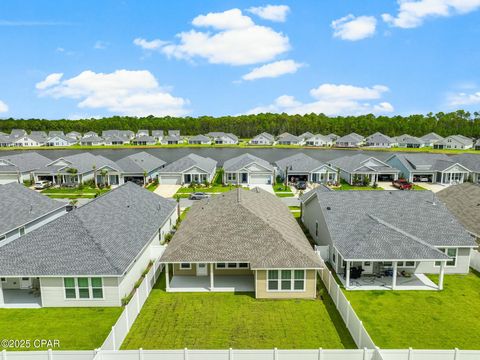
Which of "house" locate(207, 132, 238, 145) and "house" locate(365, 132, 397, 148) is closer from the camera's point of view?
"house" locate(365, 132, 397, 148)

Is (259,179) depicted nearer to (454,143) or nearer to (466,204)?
(466,204)

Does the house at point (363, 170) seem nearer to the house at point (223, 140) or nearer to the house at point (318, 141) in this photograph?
the house at point (318, 141)

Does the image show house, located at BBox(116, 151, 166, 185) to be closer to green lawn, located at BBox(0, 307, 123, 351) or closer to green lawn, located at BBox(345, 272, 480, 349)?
green lawn, located at BBox(0, 307, 123, 351)

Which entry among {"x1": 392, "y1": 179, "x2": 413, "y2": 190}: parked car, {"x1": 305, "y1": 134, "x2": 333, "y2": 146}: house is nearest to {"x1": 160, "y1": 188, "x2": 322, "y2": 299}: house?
{"x1": 392, "y1": 179, "x2": 413, "y2": 190}: parked car

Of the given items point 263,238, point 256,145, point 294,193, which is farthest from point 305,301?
point 256,145

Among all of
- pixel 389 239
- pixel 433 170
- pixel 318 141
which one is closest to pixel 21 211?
pixel 389 239

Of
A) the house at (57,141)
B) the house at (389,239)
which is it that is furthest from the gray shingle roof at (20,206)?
the house at (57,141)
